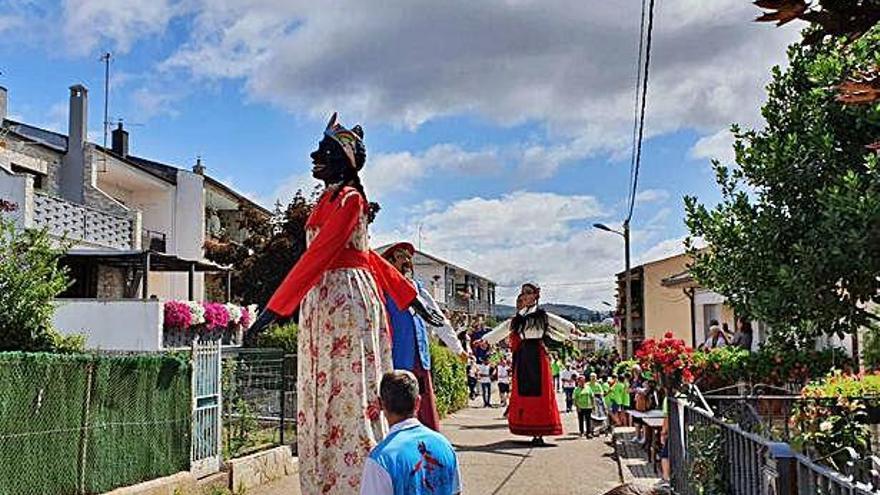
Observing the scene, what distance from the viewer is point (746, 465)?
17.2 feet

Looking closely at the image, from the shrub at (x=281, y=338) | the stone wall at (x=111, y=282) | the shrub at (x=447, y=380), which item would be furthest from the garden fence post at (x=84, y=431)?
the stone wall at (x=111, y=282)

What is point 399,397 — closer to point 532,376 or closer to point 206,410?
point 206,410

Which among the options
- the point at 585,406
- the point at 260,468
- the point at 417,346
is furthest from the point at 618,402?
the point at 417,346

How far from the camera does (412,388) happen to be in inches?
166

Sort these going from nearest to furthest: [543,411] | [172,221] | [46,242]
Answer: [543,411] < [46,242] < [172,221]

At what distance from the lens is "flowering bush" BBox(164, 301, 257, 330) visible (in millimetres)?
22969

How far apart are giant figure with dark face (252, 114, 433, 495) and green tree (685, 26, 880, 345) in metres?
5.99

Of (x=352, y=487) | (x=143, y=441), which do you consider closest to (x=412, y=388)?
(x=352, y=487)

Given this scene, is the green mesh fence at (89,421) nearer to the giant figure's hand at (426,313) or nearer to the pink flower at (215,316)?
the giant figure's hand at (426,313)

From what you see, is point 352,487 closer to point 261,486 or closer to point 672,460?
point 672,460

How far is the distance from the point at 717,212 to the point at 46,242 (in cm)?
997

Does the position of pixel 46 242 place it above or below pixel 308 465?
above

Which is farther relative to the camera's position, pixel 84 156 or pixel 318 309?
pixel 84 156

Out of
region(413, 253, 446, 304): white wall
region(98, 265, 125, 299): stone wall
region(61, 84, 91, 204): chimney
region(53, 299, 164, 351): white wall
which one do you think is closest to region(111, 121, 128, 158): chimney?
region(61, 84, 91, 204): chimney
